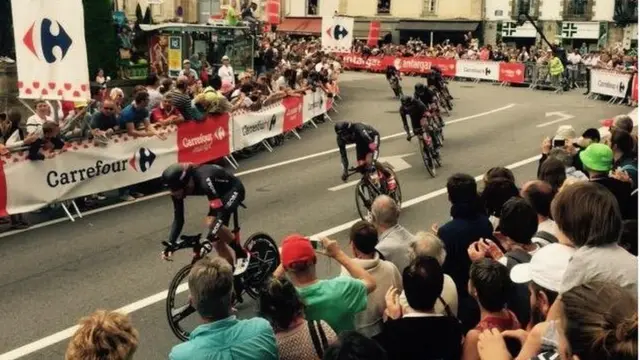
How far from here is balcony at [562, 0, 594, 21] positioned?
52.2 metres

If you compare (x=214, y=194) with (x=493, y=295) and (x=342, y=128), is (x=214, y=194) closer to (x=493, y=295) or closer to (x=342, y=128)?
(x=493, y=295)

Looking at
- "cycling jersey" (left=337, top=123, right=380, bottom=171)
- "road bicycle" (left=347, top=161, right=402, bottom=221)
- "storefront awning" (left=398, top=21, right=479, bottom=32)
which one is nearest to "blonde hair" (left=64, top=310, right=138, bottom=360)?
"cycling jersey" (left=337, top=123, right=380, bottom=171)

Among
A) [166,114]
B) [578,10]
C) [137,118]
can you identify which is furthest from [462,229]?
[578,10]

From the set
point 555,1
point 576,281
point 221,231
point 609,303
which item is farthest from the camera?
point 555,1

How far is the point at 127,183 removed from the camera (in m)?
12.8

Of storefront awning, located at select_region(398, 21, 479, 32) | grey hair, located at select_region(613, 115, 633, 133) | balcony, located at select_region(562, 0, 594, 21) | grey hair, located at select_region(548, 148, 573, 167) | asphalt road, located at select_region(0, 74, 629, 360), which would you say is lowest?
asphalt road, located at select_region(0, 74, 629, 360)

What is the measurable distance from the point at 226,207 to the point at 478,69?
105 ft

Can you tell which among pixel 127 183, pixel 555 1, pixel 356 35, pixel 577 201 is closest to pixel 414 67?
pixel 555 1

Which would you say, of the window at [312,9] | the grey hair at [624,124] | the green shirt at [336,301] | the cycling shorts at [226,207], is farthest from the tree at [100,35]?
the window at [312,9]

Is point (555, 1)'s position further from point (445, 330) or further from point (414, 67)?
point (445, 330)

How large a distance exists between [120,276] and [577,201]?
20.3 feet

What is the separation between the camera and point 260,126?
57.3 ft

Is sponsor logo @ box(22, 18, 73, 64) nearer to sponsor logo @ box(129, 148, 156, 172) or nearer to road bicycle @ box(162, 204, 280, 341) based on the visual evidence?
sponsor logo @ box(129, 148, 156, 172)

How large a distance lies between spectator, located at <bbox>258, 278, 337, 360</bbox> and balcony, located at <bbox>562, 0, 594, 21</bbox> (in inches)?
2071
